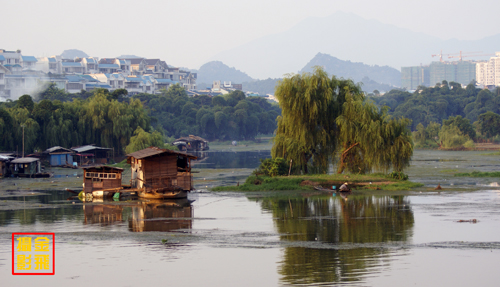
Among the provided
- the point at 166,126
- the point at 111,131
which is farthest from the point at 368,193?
the point at 166,126

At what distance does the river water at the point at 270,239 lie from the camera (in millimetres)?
17859

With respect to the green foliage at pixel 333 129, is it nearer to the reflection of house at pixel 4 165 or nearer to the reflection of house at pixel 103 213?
the reflection of house at pixel 103 213

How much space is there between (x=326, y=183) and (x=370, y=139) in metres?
4.74

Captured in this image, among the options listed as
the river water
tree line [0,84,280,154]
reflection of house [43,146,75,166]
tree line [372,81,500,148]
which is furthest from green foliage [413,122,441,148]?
the river water

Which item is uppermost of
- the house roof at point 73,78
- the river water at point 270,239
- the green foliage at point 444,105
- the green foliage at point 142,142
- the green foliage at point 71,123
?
the house roof at point 73,78

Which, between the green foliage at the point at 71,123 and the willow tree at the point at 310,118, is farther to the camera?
the green foliage at the point at 71,123

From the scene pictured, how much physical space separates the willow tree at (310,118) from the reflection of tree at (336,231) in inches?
304

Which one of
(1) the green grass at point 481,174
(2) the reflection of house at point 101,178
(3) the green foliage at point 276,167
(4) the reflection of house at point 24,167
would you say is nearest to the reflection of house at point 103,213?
(2) the reflection of house at point 101,178

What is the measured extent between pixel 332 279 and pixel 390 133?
86.9 ft

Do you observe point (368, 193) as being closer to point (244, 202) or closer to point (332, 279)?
point (244, 202)

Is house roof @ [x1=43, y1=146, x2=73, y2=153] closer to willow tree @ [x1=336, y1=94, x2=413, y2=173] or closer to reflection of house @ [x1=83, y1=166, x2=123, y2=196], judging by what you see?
reflection of house @ [x1=83, y1=166, x2=123, y2=196]

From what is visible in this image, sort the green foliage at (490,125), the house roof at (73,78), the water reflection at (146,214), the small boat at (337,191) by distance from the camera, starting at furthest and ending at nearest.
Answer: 1. the house roof at (73,78)
2. the green foliage at (490,125)
3. the small boat at (337,191)
4. the water reflection at (146,214)

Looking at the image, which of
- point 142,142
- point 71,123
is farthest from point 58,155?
point 142,142

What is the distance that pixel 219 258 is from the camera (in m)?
20.4
